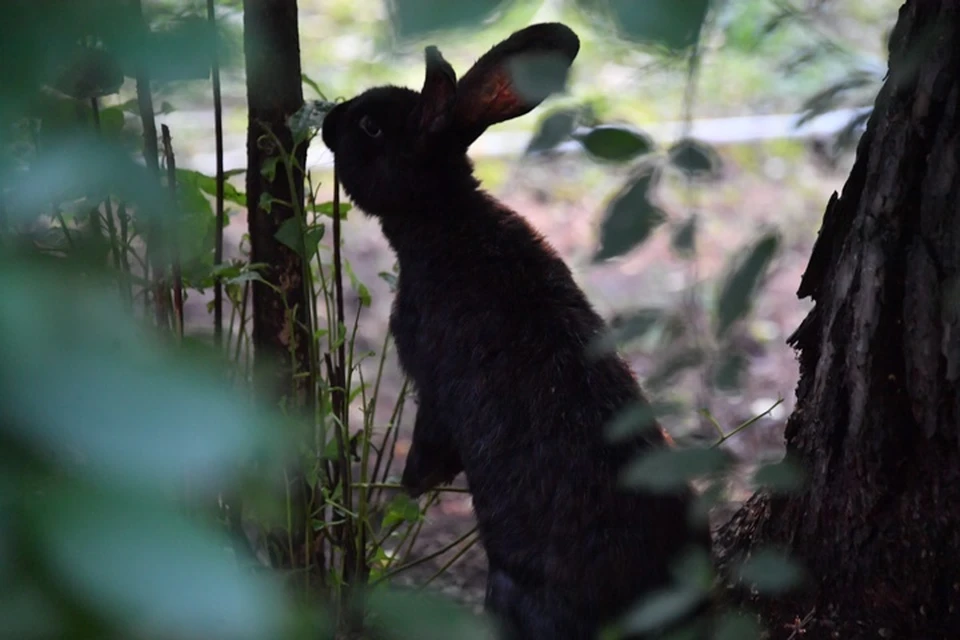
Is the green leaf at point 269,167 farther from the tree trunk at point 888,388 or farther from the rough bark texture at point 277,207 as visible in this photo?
the tree trunk at point 888,388

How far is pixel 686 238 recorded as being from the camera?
3.81 feet

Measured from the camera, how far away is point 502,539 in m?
2.73

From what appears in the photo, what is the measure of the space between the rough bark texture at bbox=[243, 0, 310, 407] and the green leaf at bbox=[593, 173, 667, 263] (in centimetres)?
152

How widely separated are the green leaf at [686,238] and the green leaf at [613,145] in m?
0.10

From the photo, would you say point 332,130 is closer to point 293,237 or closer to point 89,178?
point 293,237

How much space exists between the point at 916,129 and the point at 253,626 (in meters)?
1.74

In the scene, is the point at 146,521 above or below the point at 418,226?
below

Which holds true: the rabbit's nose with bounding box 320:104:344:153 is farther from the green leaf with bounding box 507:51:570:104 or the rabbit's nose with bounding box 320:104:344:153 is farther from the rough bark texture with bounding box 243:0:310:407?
the green leaf with bounding box 507:51:570:104

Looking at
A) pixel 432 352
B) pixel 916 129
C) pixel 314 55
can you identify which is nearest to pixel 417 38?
pixel 916 129

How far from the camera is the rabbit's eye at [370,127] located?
3094 mm

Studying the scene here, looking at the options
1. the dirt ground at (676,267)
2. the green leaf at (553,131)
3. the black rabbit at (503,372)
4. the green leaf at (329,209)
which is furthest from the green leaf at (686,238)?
the dirt ground at (676,267)

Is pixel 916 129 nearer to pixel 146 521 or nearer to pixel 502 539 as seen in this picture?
pixel 502 539

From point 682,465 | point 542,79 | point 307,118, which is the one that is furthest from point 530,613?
point 542,79

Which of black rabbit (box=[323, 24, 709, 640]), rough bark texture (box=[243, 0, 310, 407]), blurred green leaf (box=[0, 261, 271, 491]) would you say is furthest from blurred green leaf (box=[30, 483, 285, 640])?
rough bark texture (box=[243, 0, 310, 407])
